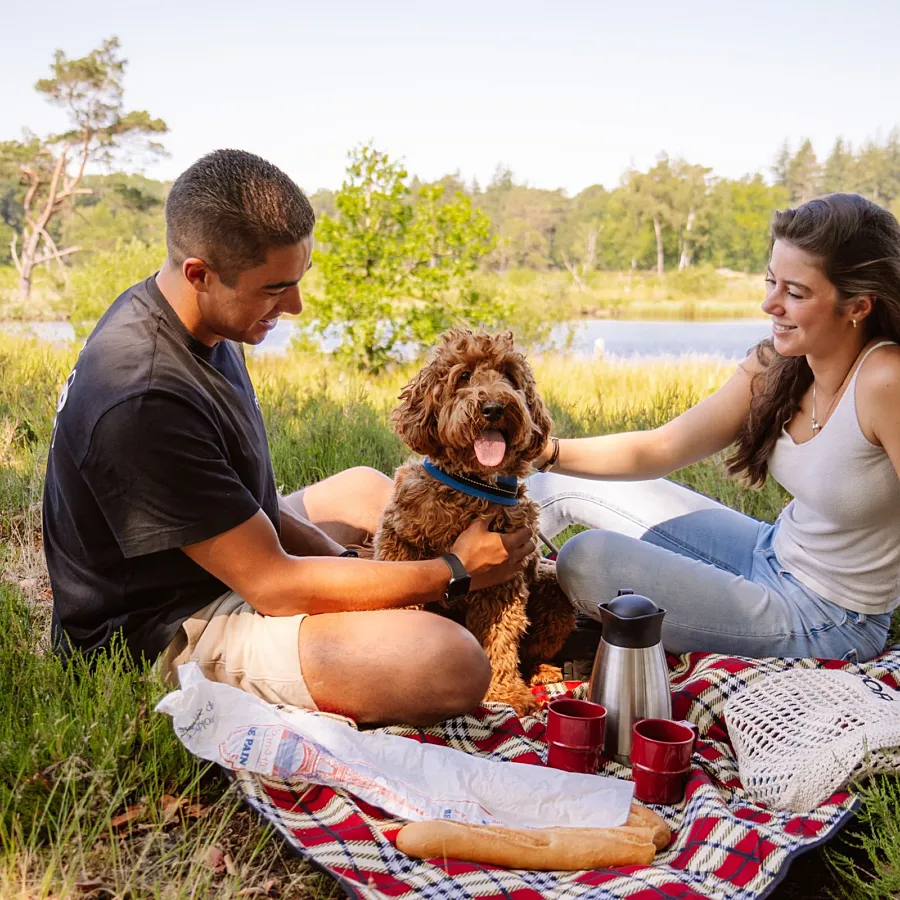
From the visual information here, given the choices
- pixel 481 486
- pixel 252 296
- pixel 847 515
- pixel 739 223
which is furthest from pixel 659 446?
pixel 739 223

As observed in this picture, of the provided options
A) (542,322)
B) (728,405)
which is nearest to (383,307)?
(542,322)

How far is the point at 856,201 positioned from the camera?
11.7 ft

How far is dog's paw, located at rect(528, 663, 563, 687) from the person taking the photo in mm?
4133

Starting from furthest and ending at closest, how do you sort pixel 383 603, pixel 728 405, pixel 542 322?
pixel 542 322 → pixel 728 405 → pixel 383 603

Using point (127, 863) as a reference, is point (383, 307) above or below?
above

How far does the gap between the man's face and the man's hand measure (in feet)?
3.68

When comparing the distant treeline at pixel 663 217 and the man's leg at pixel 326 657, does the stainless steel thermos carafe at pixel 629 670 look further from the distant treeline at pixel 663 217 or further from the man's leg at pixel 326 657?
the distant treeline at pixel 663 217

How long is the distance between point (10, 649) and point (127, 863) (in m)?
1.28

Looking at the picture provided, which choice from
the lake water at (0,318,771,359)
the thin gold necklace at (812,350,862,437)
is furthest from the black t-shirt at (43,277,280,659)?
the lake water at (0,318,771,359)

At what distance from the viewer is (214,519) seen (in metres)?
2.95

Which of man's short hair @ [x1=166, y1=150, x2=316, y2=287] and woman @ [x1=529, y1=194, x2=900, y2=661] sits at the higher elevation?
man's short hair @ [x1=166, y1=150, x2=316, y2=287]

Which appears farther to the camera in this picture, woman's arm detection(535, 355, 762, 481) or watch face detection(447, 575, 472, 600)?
woman's arm detection(535, 355, 762, 481)

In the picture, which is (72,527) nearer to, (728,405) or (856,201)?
(728,405)

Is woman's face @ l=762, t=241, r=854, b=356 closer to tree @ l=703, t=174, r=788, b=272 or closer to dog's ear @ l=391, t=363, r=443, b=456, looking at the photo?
dog's ear @ l=391, t=363, r=443, b=456
